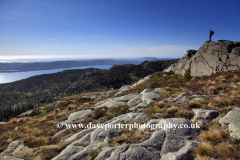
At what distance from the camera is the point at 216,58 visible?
108 feet

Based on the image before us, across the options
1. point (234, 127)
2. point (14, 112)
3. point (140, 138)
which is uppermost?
point (234, 127)

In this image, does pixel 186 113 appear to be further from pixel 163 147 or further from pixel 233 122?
pixel 163 147

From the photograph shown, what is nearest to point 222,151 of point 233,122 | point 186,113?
point 233,122

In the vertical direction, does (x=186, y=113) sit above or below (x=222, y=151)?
below

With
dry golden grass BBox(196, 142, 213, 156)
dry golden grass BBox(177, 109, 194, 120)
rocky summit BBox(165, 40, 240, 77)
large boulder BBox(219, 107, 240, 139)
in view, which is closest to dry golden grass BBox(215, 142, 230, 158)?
dry golden grass BBox(196, 142, 213, 156)

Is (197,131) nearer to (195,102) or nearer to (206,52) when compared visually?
(195,102)

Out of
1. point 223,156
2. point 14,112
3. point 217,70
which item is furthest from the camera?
point 14,112

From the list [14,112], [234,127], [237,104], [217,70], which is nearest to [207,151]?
[234,127]

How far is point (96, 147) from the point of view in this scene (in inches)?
287

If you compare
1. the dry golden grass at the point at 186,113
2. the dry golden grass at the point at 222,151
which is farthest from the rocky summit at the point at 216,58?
the dry golden grass at the point at 222,151

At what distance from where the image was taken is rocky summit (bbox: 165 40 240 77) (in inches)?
1150

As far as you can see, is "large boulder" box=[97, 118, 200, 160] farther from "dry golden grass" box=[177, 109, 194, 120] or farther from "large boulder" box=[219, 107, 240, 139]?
"dry golden grass" box=[177, 109, 194, 120]

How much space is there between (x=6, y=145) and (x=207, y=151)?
54.7 ft

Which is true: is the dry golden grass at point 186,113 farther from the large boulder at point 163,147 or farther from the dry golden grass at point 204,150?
the dry golden grass at point 204,150
